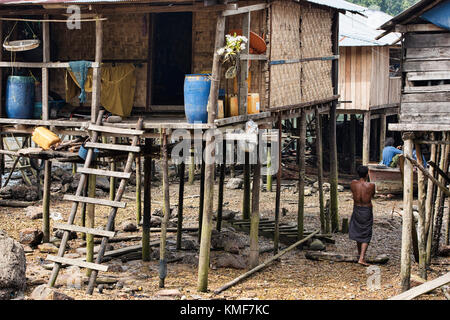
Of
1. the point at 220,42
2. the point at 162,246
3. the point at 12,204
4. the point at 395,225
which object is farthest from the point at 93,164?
the point at 395,225

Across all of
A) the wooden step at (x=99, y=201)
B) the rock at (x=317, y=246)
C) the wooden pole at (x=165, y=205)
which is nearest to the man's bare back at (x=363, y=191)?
the rock at (x=317, y=246)

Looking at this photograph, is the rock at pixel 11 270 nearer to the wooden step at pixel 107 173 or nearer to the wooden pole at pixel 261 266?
the wooden step at pixel 107 173

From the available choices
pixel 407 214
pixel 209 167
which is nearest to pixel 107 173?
pixel 209 167

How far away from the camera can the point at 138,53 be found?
13672mm

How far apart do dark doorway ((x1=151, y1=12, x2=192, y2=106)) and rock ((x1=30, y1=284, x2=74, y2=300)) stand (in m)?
5.90

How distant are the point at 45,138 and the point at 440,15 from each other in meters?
7.12

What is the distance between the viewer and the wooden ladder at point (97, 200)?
10414mm

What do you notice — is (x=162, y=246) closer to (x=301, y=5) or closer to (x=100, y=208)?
(x=301, y=5)

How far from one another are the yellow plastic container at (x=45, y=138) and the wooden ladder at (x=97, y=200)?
1111mm

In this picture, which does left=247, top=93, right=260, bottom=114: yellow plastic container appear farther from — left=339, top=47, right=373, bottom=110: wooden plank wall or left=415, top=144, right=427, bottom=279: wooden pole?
left=339, top=47, right=373, bottom=110: wooden plank wall

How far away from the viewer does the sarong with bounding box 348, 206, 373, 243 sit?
1322 centimetres

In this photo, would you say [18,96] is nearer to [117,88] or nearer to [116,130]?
[117,88]
